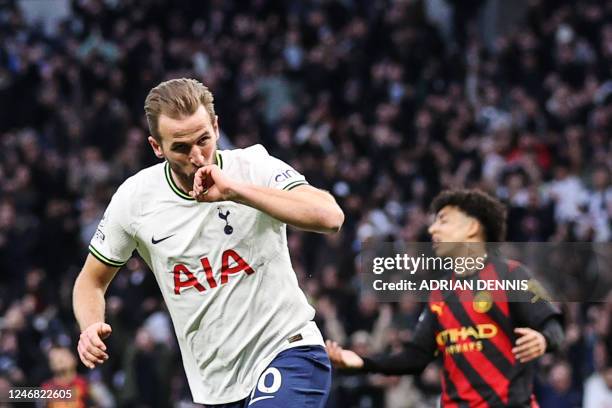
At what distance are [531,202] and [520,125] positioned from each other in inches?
116

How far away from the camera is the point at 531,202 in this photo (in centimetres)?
1441

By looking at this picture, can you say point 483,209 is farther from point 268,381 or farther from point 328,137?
point 328,137

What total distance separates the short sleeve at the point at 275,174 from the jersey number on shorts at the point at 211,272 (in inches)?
13.5

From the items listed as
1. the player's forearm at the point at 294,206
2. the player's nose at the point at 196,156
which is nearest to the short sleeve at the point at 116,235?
the player's nose at the point at 196,156

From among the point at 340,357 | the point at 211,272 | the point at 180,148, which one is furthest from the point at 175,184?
the point at 340,357

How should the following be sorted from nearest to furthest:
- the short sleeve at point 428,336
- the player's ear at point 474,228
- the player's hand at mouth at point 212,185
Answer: the player's hand at mouth at point 212,185, the short sleeve at point 428,336, the player's ear at point 474,228

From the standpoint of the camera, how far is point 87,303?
17.3 ft

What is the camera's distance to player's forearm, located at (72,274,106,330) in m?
5.22

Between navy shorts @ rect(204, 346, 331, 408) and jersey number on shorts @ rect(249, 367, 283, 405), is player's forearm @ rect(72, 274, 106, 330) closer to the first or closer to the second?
navy shorts @ rect(204, 346, 331, 408)

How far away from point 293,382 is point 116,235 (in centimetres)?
106

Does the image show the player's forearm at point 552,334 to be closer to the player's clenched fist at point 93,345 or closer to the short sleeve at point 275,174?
the short sleeve at point 275,174

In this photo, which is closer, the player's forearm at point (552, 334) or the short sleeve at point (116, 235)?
the short sleeve at point (116, 235)

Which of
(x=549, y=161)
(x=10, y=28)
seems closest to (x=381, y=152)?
(x=549, y=161)

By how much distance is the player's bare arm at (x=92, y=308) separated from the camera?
486 cm
